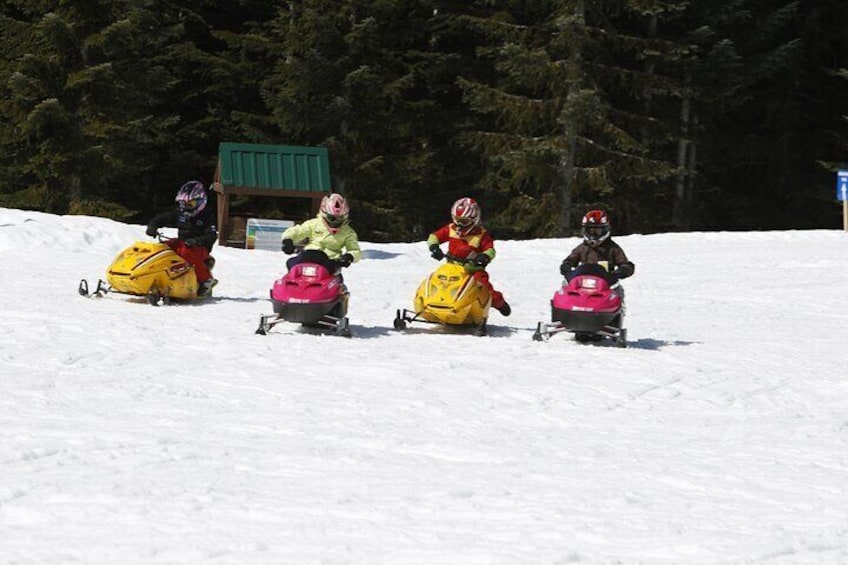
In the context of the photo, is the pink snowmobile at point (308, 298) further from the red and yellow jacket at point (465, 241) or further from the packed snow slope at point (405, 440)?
the red and yellow jacket at point (465, 241)

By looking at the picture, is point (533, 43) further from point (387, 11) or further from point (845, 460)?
point (845, 460)

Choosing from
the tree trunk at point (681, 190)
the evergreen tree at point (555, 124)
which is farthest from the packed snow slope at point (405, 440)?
the tree trunk at point (681, 190)

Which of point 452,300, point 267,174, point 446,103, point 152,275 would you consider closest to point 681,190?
point 446,103

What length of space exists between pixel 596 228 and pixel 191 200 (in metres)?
4.89

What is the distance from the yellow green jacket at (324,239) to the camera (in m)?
12.9

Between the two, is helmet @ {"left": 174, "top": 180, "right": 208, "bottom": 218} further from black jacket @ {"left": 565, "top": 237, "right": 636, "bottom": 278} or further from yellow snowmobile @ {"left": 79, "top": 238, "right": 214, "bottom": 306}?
black jacket @ {"left": 565, "top": 237, "right": 636, "bottom": 278}

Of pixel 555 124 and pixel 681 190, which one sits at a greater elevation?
pixel 555 124

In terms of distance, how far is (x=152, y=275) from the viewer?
13602 millimetres

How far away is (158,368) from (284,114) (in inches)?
942

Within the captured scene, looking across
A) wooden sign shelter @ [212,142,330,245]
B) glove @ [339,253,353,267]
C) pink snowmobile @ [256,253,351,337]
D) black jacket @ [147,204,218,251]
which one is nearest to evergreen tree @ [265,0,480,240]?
wooden sign shelter @ [212,142,330,245]

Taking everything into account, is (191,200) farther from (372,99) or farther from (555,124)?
(555,124)

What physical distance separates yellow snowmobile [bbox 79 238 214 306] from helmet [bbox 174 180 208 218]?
0.62 m

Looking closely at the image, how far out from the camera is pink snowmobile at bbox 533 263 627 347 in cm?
1202

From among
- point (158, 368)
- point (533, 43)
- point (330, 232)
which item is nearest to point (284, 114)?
point (533, 43)
